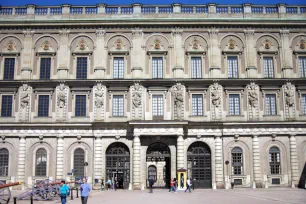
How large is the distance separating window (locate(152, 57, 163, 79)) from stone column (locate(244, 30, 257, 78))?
10.0 metres

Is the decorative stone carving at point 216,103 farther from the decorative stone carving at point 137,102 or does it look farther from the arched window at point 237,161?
the decorative stone carving at point 137,102

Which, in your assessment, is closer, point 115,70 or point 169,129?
point 169,129

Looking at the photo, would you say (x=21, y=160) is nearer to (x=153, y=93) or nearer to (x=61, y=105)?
(x=61, y=105)

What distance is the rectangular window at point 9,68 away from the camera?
4734cm

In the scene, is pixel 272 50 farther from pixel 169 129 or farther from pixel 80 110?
pixel 80 110

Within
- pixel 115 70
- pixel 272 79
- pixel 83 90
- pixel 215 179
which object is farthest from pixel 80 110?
pixel 272 79

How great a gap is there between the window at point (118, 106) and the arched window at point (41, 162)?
29.9ft

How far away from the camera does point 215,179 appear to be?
45125 millimetres

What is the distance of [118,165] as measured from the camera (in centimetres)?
4578

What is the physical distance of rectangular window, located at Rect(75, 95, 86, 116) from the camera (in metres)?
46.4

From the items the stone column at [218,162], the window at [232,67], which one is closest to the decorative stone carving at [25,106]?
the stone column at [218,162]

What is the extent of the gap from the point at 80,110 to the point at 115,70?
6.14 metres

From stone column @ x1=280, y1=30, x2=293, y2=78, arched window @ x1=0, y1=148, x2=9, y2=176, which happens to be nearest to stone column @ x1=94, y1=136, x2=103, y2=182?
arched window @ x1=0, y1=148, x2=9, y2=176

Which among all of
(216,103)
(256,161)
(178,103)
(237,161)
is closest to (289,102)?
(256,161)
